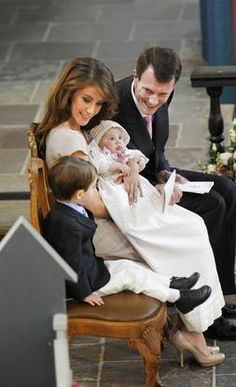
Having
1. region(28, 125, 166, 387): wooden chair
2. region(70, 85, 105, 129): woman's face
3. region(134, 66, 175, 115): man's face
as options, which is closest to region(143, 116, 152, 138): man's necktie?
region(134, 66, 175, 115): man's face

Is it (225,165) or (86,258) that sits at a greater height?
(225,165)

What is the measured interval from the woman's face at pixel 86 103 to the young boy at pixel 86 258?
294 millimetres

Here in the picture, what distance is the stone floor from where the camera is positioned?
8242 mm

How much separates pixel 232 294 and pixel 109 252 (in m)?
0.82

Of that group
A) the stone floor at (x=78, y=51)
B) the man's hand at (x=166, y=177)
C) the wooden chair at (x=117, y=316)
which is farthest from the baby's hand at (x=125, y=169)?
the stone floor at (x=78, y=51)

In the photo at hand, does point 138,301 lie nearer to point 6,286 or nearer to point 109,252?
point 109,252

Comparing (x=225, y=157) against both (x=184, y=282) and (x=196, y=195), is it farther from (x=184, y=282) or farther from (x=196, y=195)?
(x=184, y=282)

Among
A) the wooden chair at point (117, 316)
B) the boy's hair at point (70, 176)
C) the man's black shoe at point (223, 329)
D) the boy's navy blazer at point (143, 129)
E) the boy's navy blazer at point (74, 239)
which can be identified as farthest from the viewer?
the man's black shoe at point (223, 329)

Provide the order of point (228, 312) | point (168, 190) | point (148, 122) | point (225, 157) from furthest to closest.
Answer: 1. point (225, 157)
2. point (228, 312)
3. point (148, 122)
4. point (168, 190)

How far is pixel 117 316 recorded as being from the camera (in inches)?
191

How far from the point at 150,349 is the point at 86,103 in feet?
3.44

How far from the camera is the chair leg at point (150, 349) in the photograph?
4.86m

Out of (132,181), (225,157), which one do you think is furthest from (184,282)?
(225,157)

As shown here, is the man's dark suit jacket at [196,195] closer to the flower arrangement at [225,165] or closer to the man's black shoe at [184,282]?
the man's black shoe at [184,282]
